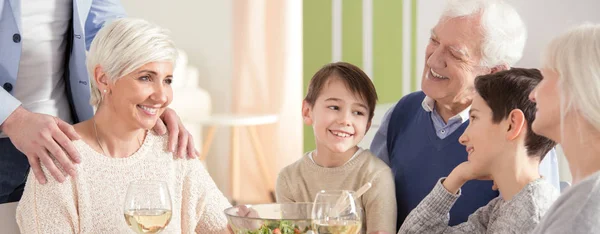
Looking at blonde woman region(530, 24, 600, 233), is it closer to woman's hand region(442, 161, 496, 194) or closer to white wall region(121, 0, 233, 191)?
woman's hand region(442, 161, 496, 194)

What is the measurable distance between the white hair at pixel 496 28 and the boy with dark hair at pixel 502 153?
0.36 m

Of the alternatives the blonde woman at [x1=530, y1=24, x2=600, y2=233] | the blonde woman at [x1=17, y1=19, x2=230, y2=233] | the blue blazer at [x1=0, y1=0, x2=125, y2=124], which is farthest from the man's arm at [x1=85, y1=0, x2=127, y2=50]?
the blonde woman at [x1=530, y1=24, x2=600, y2=233]

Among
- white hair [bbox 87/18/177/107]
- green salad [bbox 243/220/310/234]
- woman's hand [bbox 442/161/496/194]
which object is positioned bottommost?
woman's hand [bbox 442/161/496/194]

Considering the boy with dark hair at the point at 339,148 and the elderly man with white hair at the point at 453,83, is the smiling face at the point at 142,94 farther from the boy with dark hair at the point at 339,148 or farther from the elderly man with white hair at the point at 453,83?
the elderly man with white hair at the point at 453,83

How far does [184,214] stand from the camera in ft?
7.96

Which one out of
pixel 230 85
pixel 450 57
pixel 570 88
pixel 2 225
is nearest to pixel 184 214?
pixel 2 225

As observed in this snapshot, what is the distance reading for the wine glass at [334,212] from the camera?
179 cm

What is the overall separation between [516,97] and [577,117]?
0.52 m

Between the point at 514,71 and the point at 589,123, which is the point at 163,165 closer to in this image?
the point at 514,71

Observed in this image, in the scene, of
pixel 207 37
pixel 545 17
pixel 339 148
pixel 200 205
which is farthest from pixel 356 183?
pixel 207 37

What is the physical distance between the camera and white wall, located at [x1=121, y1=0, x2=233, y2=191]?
24.5 feet

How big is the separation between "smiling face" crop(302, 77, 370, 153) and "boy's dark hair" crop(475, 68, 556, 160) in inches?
18.1

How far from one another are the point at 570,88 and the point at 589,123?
0.25 feet

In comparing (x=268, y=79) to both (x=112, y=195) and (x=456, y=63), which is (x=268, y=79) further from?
(x=112, y=195)
